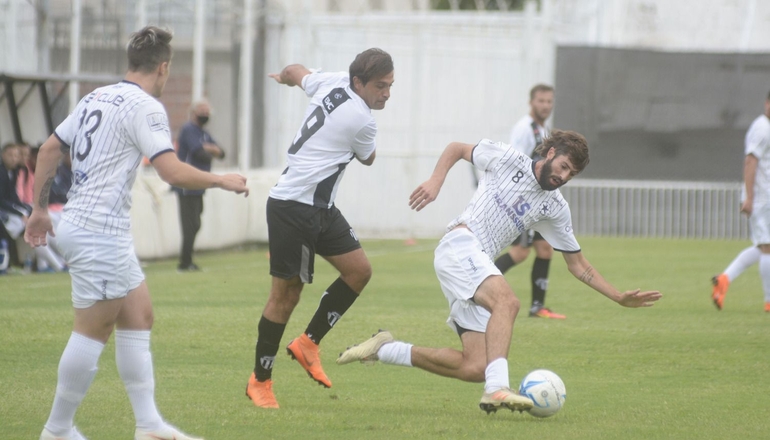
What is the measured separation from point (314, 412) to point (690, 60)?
1703 centimetres

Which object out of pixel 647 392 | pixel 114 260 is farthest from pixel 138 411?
pixel 647 392

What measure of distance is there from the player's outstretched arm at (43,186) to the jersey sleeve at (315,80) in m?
1.99

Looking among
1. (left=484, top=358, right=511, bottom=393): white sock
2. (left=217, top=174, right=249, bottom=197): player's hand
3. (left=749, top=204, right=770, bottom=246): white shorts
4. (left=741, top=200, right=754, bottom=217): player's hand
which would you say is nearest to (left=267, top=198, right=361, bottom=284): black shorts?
(left=484, top=358, right=511, bottom=393): white sock

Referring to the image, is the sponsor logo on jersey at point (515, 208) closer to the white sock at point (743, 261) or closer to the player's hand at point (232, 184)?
the player's hand at point (232, 184)

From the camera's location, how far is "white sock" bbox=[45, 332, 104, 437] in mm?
5391

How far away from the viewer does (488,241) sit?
275 inches

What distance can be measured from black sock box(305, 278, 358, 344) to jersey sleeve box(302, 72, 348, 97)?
121 cm

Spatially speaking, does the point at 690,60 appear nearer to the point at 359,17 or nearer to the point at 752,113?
the point at 752,113

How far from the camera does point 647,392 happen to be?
7574mm

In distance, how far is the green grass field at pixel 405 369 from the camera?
6.43m

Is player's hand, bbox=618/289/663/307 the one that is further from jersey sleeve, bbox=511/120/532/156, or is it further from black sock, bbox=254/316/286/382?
jersey sleeve, bbox=511/120/532/156

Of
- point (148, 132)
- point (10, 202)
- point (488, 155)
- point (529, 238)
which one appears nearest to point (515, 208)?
point (488, 155)

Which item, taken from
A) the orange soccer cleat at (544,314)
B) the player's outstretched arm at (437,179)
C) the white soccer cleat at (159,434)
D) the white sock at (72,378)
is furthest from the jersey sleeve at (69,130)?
the orange soccer cleat at (544,314)

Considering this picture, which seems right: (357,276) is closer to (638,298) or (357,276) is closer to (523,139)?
(638,298)
